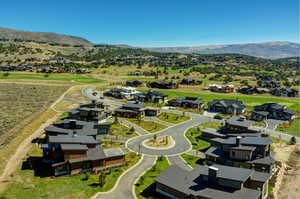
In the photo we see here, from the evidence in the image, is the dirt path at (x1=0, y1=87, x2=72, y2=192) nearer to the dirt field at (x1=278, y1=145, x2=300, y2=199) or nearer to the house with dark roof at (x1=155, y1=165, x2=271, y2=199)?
the house with dark roof at (x1=155, y1=165, x2=271, y2=199)

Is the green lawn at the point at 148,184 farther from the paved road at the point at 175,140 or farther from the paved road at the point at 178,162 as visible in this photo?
the paved road at the point at 175,140

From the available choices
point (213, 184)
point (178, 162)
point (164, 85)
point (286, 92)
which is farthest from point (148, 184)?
point (286, 92)

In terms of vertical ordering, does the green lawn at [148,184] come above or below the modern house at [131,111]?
below

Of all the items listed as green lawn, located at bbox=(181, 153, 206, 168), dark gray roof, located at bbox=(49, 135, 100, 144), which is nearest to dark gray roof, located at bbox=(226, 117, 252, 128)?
green lawn, located at bbox=(181, 153, 206, 168)

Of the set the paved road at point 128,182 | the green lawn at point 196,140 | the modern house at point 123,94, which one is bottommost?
the paved road at point 128,182

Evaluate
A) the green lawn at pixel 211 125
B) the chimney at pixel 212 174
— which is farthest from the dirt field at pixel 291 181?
the green lawn at pixel 211 125

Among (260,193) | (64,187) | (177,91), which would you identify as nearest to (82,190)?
(64,187)

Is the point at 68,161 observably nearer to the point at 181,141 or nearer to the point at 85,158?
the point at 85,158

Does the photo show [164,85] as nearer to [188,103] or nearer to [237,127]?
[188,103]
